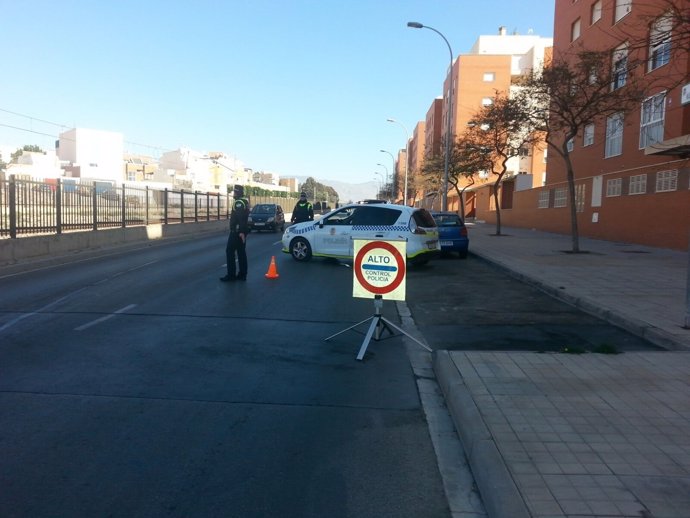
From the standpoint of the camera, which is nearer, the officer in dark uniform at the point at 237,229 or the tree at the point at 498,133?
the officer in dark uniform at the point at 237,229

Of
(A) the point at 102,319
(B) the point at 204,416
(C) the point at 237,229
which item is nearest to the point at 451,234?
(C) the point at 237,229

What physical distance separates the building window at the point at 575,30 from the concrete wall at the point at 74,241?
22.9m

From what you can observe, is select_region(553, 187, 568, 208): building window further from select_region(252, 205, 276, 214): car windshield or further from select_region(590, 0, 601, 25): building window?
select_region(252, 205, 276, 214): car windshield

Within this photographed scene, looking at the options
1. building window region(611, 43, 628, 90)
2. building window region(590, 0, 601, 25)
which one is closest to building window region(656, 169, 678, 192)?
building window region(611, 43, 628, 90)

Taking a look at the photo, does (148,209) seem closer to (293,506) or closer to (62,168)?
(293,506)

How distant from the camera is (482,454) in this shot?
12.0ft

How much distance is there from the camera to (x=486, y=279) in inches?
529

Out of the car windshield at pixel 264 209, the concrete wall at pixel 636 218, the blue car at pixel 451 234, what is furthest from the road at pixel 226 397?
the car windshield at pixel 264 209

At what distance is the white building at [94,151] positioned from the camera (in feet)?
306

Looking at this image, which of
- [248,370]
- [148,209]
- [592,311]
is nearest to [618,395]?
[248,370]

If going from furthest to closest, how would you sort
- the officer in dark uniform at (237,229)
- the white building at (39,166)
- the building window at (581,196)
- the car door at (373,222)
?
the white building at (39,166)
the building window at (581,196)
the car door at (373,222)
the officer in dark uniform at (237,229)

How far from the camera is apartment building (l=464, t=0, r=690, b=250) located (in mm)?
18859

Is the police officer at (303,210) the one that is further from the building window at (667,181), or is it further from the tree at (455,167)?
the building window at (667,181)

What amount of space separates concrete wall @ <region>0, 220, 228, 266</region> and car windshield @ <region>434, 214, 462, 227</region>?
10.8 meters
